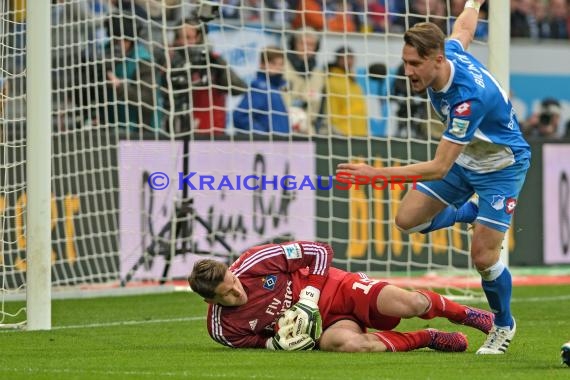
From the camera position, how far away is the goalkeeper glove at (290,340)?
7676 mm

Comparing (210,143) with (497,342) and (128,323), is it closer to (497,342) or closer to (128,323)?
(128,323)

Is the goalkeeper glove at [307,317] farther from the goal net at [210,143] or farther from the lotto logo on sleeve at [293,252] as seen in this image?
the goal net at [210,143]

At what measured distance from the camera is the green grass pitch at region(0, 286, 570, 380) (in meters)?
6.67

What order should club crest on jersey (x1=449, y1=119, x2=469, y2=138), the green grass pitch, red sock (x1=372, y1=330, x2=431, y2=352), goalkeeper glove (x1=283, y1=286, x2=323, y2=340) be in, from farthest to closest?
red sock (x1=372, y1=330, x2=431, y2=352) → goalkeeper glove (x1=283, y1=286, x2=323, y2=340) → club crest on jersey (x1=449, y1=119, x2=469, y2=138) → the green grass pitch

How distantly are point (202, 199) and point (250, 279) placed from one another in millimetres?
6423

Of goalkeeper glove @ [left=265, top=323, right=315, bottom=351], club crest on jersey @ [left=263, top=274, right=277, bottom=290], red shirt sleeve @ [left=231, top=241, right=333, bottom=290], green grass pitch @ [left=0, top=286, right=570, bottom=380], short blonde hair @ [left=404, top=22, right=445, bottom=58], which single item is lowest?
green grass pitch @ [left=0, top=286, right=570, bottom=380]

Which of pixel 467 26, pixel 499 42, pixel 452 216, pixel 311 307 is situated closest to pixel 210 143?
pixel 499 42

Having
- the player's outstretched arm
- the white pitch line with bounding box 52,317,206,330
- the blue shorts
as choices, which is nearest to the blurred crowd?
the white pitch line with bounding box 52,317,206,330

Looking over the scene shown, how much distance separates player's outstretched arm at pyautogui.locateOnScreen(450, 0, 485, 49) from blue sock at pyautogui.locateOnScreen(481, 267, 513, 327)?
59.0 inches

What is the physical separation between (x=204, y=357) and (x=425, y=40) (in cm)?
220

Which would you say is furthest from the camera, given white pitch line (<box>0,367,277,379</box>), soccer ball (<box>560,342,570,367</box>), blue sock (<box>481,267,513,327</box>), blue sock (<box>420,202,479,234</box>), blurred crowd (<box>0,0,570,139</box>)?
blurred crowd (<box>0,0,570,139</box>)

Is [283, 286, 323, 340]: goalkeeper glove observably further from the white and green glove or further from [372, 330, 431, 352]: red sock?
[372, 330, 431, 352]: red sock

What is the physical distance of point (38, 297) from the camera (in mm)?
9445

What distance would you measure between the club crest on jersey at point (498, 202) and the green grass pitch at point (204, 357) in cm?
87
